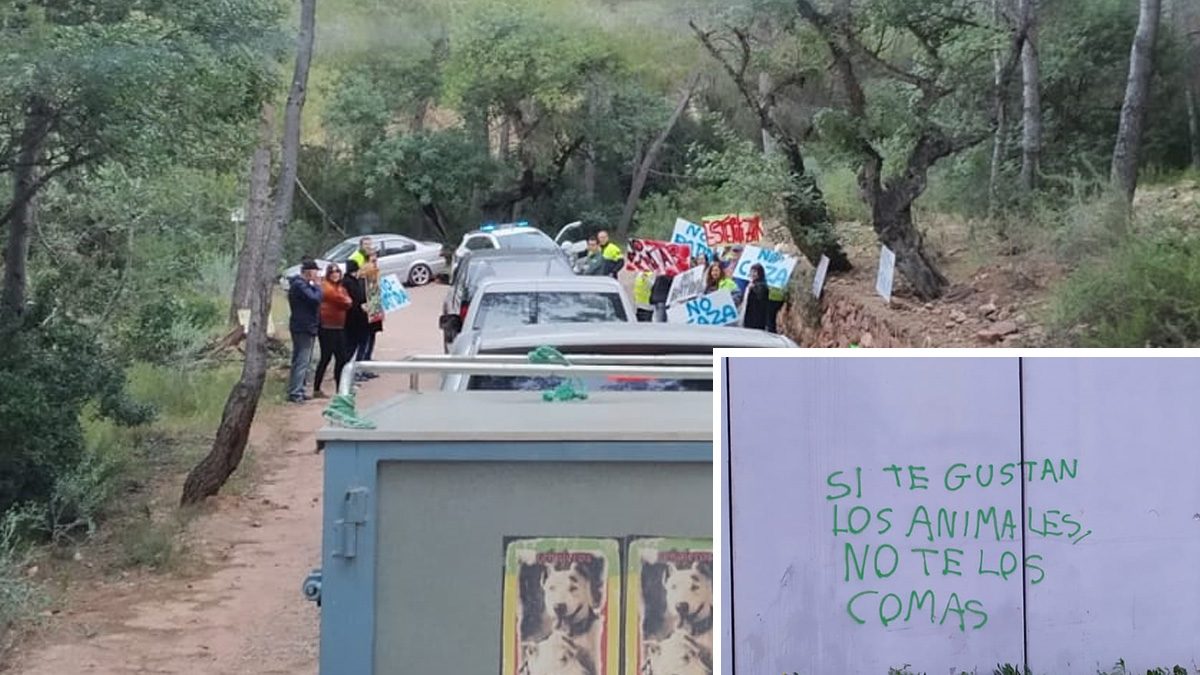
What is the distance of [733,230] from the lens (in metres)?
22.0

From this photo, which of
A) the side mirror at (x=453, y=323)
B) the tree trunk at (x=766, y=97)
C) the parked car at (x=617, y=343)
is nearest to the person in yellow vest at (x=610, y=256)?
the tree trunk at (x=766, y=97)

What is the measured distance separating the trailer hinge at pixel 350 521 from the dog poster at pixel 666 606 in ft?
1.80

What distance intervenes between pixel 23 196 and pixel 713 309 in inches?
311

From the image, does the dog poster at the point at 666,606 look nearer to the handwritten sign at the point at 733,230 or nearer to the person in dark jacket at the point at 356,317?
the person in dark jacket at the point at 356,317

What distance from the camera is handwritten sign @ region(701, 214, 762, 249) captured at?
71.5ft

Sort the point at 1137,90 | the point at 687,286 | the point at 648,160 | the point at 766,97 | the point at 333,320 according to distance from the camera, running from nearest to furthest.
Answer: the point at 333,320 < the point at 1137,90 < the point at 687,286 < the point at 766,97 < the point at 648,160

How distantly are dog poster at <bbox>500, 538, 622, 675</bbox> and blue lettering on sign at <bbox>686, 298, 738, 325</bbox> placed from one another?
13615 millimetres

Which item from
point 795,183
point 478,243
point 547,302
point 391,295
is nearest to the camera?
point 547,302

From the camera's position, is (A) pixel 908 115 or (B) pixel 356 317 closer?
(B) pixel 356 317

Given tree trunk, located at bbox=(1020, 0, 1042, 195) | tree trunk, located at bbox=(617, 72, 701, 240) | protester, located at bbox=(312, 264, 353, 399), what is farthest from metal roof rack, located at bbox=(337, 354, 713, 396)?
tree trunk, located at bbox=(617, 72, 701, 240)

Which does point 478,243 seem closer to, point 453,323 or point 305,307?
point 305,307

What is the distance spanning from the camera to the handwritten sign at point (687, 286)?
1827 centimetres

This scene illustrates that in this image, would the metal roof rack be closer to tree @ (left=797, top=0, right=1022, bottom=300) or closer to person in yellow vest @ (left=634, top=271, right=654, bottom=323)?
tree @ (left=797, top=0, right=1022, bottom=300)

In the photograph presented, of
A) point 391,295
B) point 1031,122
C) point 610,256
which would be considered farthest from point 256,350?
point 1031,122
